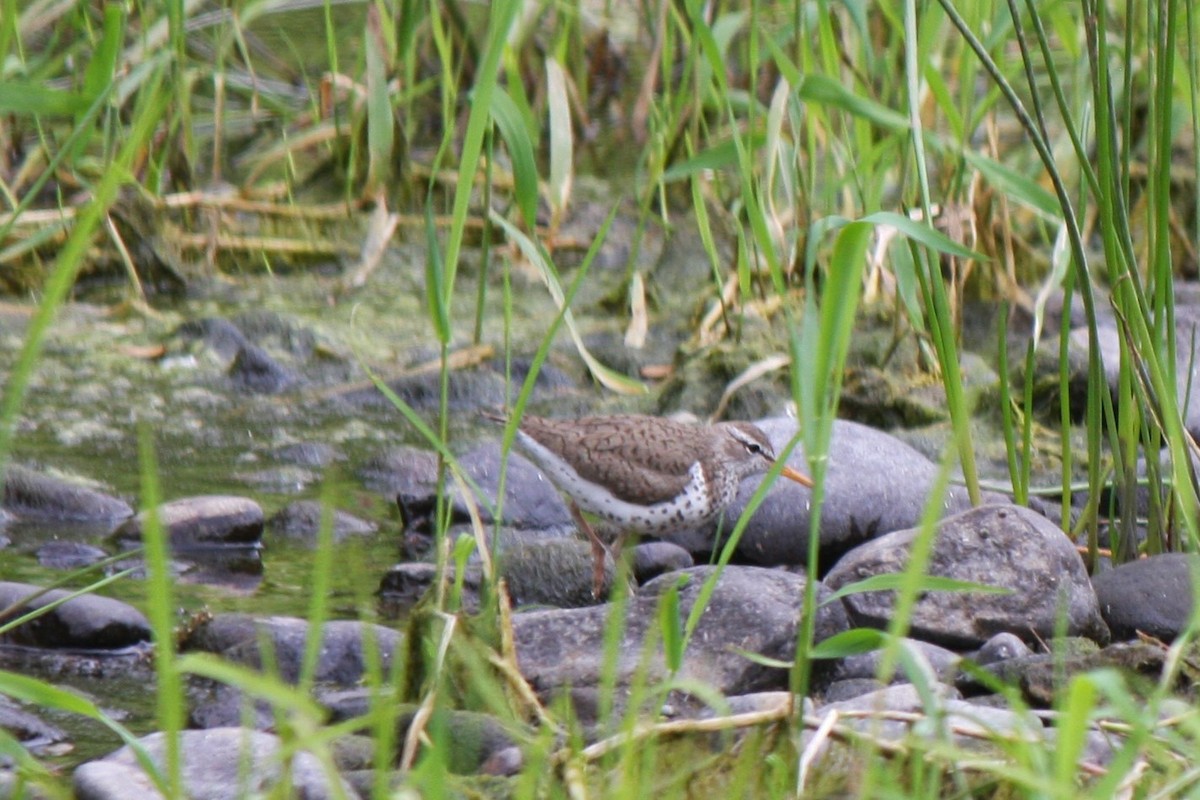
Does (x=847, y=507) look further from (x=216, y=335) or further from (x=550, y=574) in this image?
(x=216, y=335)

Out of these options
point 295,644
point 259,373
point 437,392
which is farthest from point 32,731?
point 259,373

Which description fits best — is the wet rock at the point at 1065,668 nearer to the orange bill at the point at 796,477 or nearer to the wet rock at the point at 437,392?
the orange bill at the point at 796,477

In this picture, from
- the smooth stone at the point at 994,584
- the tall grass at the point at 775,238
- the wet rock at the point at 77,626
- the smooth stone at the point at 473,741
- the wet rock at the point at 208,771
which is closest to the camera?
the tall grass at the point at 775,238


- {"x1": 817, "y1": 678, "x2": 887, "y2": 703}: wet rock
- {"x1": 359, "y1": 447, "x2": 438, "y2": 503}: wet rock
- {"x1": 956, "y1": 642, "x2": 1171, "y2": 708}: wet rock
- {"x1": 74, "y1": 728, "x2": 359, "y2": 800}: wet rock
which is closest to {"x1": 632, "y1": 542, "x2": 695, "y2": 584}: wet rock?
{"x1": 359, "y1": 447, "x2": 438, "y2": 503}: wet rock

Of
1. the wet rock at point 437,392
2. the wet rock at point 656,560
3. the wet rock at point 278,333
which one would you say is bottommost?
the wet rock at point 656,560

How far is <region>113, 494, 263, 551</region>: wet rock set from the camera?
4762mm

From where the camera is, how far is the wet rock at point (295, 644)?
3820mm

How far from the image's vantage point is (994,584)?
4.00m

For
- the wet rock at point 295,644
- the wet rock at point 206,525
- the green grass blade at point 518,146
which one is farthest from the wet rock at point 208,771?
the wet rock at point 206,525

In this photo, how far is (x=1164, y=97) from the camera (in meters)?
3.65

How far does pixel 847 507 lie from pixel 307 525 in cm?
157

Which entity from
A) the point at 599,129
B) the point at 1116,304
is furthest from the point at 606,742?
the point at 599,129

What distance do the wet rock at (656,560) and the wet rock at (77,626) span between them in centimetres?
150

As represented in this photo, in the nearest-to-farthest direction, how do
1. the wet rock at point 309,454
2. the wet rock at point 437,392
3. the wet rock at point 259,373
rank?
the wet rock at point 309,454 → the wet rock at point 437,392 → the wet rock at point 259,373
